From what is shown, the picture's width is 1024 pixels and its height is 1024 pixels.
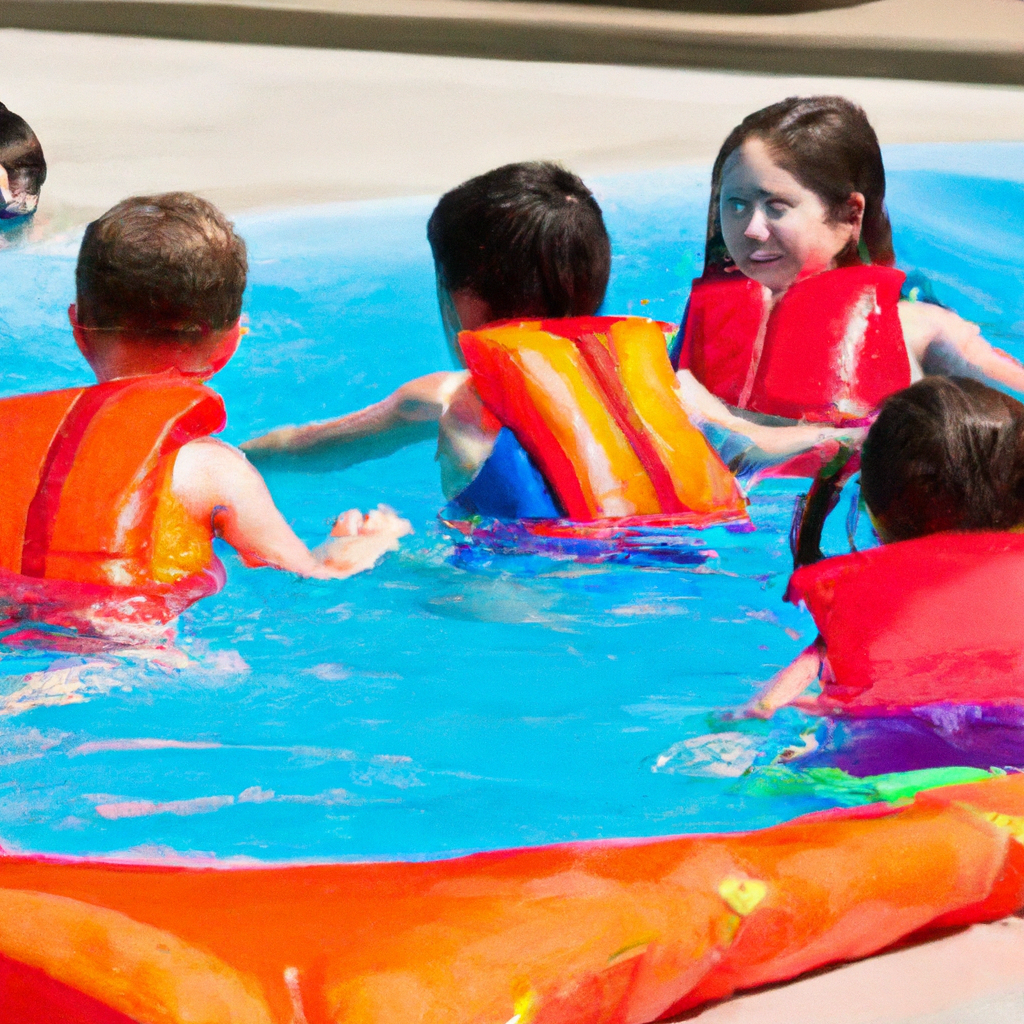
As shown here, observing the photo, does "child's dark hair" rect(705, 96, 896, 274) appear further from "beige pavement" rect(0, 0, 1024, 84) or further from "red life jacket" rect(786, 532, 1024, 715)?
"beige pavement" rect(0, 0, 1024, 84)

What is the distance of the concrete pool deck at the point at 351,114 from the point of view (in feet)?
20.1

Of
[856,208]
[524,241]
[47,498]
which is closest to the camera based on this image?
[47,498]

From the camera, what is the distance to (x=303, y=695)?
2951 mm

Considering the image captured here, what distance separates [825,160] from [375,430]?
1.55 metres

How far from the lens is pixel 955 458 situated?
8.39ft

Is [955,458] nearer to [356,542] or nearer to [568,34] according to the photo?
[356,542]

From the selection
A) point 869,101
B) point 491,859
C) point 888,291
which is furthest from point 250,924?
point 869,101

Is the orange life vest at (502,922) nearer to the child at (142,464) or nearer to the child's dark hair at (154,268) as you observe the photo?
the child at (142,464)

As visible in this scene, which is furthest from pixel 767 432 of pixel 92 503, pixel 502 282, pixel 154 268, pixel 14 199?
pixel 14 199

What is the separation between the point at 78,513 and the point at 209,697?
47cm

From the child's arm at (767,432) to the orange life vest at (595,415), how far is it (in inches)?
9.5

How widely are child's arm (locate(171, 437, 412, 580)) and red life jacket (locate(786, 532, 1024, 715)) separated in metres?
0.97

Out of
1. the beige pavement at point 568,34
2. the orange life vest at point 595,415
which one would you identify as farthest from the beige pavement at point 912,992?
the beige pavement at point 568,34

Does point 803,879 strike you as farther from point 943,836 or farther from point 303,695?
point 303,695
